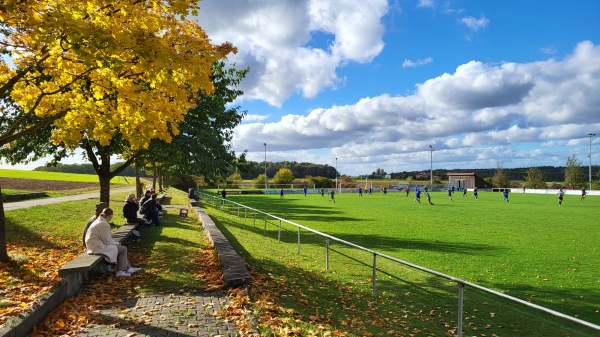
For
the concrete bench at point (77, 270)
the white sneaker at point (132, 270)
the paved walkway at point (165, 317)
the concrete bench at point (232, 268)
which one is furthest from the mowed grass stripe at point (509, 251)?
the concrete bench at point (77, 270)

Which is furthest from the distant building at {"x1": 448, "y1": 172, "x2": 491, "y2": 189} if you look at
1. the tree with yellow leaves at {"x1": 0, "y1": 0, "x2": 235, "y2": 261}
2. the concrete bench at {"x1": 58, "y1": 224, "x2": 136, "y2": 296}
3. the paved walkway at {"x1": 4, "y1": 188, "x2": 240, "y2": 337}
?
the paved walkway at {"x1": 4, "y1": 188, "x2": 240, "y2": 337}

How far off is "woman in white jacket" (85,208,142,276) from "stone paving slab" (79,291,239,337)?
1.71 meters

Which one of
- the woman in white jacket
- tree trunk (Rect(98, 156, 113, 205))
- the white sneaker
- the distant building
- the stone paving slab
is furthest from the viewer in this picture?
the distant building

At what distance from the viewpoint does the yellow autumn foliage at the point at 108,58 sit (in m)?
6.69

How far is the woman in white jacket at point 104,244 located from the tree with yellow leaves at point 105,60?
1.64 m

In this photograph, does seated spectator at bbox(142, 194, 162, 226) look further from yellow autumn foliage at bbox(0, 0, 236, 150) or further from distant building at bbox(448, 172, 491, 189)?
distant building at bbox(448, 172, 491, 189)

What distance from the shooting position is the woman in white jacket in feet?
25.2

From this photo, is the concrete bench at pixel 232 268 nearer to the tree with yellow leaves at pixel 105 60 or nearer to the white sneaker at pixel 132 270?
the white sneaker at pixel 132 270

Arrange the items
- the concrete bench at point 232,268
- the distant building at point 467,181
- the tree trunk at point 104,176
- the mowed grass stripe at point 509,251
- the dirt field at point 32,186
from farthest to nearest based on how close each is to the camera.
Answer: the distant building at point 467,181, the dirt field at point 32,186, the tree trunk at point 104,176, the mowed grass stripe at point 509,251, the concrete bench at point 232,268

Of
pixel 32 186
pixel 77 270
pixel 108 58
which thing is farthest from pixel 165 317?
pixel 32 186

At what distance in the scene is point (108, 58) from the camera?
6.73 metres

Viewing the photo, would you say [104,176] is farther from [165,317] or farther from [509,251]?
[509,251]

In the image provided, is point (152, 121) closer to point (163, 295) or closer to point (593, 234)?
point (163, 295)

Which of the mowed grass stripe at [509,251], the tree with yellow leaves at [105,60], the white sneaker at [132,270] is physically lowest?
the mowed grass stripe at [509,251]
